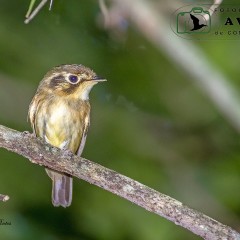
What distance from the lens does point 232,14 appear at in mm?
8078

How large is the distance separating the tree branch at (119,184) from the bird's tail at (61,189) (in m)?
1.85

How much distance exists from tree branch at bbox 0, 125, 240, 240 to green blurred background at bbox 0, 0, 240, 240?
2741 millimetres

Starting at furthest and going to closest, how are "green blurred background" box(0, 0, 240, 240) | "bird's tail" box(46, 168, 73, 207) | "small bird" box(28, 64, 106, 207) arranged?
"green blurred background" box(0, 0, 240, 240) < "bird's tail" box(46, 168, 73, 207) < "small bird" box(28, 64, 106, 207)

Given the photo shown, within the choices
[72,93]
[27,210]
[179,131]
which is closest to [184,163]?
[179,131]

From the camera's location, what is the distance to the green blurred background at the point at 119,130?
25.3 feet

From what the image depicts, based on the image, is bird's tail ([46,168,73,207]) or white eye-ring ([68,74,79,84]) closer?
white eye-ring ([68,74,79,84])

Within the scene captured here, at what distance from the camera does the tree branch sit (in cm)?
448

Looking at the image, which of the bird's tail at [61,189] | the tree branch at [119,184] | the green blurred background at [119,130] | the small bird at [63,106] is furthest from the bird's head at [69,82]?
the tree branch at [119,184]

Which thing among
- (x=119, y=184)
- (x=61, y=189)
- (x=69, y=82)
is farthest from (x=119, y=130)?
(x=119, y=184)

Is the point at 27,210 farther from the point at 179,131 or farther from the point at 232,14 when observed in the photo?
the point at 232,14

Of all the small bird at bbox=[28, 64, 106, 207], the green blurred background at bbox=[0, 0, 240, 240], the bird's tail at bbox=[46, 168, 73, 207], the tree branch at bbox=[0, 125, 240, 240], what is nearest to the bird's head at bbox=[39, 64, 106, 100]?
the small bird at bbox=[28, 64, 106, 207]

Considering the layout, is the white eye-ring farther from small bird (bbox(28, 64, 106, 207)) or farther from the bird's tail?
the bird's tail

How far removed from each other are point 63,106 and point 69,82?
0.73 ft

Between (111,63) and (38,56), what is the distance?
91 cm
